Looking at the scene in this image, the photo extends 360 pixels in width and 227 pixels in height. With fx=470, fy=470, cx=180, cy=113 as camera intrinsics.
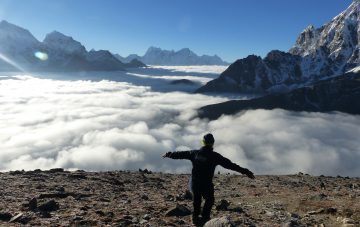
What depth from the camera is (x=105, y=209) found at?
18.9 m

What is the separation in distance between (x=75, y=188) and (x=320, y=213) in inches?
524

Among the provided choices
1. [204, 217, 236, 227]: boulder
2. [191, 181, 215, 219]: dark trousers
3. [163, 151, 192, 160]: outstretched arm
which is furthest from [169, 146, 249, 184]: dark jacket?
[204, 217, 236, 227]: boulder

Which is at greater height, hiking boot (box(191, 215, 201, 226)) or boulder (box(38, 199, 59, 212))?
hiking boot (box(191, 215, 201, 226))

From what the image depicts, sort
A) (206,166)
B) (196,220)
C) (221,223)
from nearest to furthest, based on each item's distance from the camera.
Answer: (221,223) < (206,166) < (196,220)

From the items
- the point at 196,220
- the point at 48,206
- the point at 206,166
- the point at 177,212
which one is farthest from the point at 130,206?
the point at 206,166

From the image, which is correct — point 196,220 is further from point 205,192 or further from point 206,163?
point 206,163

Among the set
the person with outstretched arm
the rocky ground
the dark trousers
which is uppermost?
the person with outstretched arm

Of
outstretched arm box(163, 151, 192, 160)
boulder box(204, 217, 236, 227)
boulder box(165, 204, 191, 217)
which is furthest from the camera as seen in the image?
boulder box(165, 204, 191, 217)

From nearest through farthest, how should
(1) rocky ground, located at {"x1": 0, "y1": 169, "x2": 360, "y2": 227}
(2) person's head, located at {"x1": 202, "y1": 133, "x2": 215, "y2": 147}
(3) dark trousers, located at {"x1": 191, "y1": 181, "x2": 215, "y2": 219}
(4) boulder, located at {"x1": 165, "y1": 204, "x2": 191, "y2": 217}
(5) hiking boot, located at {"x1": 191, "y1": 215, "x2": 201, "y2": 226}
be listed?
(2) person's head, located at {"x1": 202, "y1": 133, "x2": 215, "y2": 147} → (3) dark trousers, located at {"x1": 191, "y1": 181, "x2": 215, "y2": 219} → (5) hiking boot, located at {"x1": 191, "y1": 215, "x2": 201, "y2": 226} → (1) rocky ground, located at {"x1": 0, "y1": 169, "x2": 360, "y2": 227} → (4) boulder, located at {"x1": 165, "y1": 204, "x2": 191, "y2": 217}

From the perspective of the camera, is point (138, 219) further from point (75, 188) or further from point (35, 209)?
point (75, 188)

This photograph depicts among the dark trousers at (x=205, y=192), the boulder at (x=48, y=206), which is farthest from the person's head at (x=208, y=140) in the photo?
the boulder at (x=48, y=206)

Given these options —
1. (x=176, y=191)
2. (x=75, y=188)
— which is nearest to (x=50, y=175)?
(x=75, y=188)

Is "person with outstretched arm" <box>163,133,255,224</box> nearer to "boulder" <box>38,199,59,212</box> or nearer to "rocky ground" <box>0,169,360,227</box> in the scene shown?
"rocky ground" <box>0,169,360,227</box>

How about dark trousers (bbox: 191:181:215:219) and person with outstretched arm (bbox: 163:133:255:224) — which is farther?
dark trousers (bbox: 191:181:215:219)
